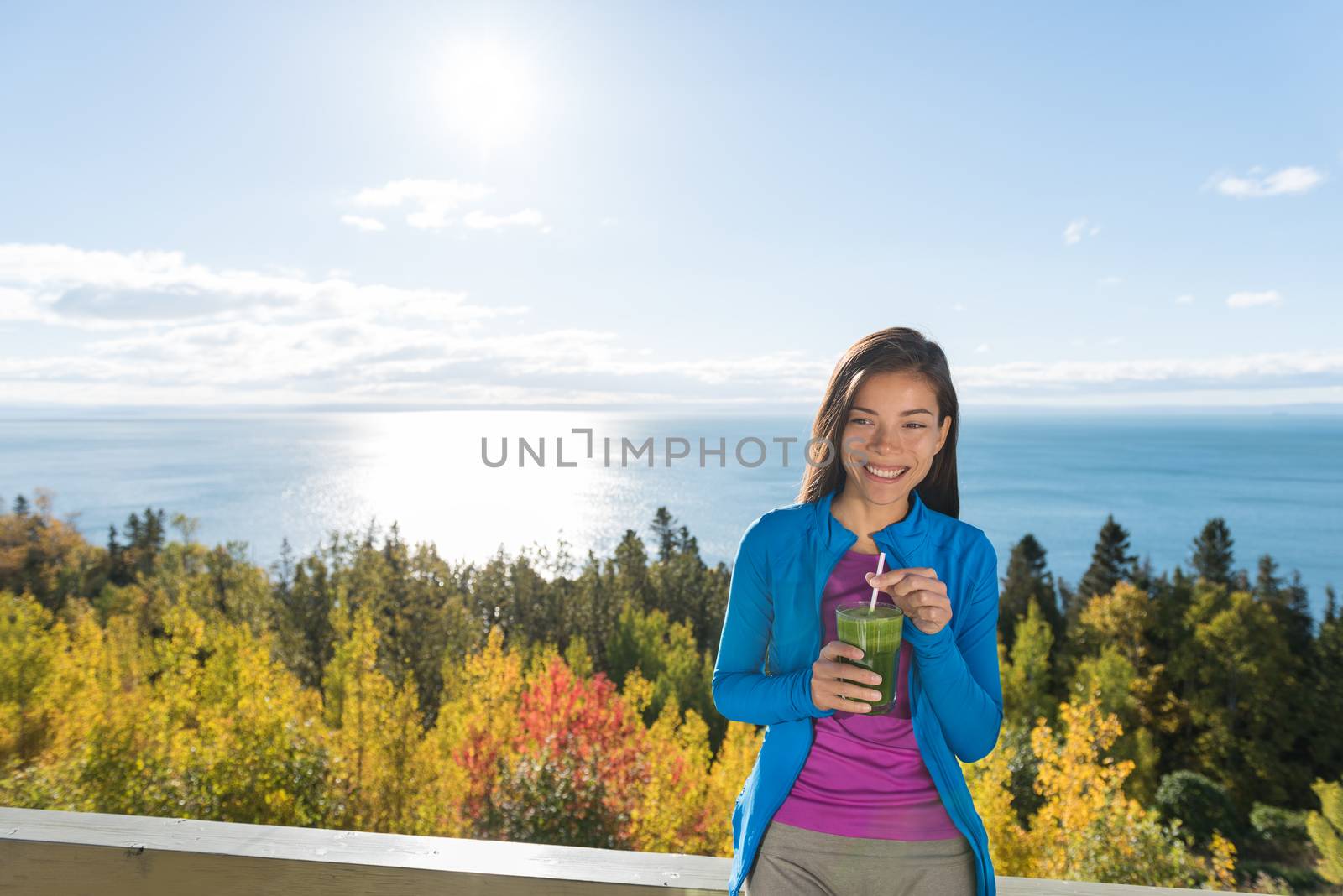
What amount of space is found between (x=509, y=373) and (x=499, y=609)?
1226 inches

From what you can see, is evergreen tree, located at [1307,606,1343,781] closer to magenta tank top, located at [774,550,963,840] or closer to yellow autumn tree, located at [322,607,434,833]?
yellow autumn tree, located at [322,607,434,833]

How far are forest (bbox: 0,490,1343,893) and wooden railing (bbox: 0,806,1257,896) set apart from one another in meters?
5.47

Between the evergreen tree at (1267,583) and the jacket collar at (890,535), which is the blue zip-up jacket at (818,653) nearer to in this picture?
the jacket collar at (890,535)

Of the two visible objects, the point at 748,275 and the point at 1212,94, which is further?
the point at 748,275

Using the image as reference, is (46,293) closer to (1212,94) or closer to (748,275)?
(748,275)

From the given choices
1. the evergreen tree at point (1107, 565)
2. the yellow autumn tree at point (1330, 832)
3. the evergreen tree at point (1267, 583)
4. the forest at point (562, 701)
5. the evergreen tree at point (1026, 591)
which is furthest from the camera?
the evergreen tree at point (1107, 565)

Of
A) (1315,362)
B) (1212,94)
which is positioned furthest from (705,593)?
(1315,362)

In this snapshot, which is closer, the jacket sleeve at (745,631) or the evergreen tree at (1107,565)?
the jacket sleeve at (745,631)

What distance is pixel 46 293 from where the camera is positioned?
4103 cm

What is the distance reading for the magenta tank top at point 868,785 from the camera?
112cm

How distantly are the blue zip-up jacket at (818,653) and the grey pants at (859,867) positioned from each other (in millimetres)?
30

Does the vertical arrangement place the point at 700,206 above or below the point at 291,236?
above

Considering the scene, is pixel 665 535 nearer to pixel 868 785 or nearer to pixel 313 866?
pixel 313 866

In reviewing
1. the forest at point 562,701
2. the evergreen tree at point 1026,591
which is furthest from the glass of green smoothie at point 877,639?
the evergreen tree at point 1026,591
